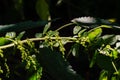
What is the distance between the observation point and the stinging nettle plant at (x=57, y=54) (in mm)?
769

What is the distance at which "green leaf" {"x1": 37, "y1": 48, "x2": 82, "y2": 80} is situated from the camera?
771 mm

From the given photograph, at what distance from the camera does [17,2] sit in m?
1.72

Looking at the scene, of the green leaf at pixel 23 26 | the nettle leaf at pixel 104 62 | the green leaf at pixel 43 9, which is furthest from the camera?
the green leaf at pixel 43 9

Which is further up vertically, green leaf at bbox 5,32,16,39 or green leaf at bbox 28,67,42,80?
green leaf at bbox 5,32,16,39

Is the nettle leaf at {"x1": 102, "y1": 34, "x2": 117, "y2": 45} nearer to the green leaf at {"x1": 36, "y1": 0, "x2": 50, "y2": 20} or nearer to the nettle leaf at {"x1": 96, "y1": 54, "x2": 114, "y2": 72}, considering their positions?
the nettle leaf at {"x1": 96, "y1": 54, "x2": 114, "y2": 72}

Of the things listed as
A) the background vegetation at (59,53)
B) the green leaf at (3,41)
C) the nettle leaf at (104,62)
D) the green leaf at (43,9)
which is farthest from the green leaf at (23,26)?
the green leaf at (43,9)

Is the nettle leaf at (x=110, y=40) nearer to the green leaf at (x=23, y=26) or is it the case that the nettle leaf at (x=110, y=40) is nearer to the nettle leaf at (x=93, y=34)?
the nettle leaf at (x=93, y=34)

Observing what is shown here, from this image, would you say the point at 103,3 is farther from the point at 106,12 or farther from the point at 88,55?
the point at 88,55

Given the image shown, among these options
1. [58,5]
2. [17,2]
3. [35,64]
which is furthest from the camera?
[58,5]

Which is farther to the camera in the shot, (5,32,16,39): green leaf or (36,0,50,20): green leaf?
(36,0,50,20): green leaf

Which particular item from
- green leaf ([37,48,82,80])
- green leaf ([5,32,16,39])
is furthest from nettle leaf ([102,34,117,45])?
green leaf ([5,32,16,39])

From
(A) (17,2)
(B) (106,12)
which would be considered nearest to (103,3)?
(B) (106,12)

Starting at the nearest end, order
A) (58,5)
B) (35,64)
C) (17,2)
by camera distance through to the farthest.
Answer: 1. (35,64)
2. (17,2)
3. (58,5)

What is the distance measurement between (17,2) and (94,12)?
517 mm
